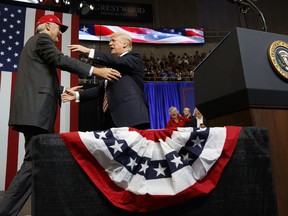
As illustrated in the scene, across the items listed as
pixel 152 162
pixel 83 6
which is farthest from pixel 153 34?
pixel 152 162

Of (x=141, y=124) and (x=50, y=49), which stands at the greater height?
(x=50, y=49)

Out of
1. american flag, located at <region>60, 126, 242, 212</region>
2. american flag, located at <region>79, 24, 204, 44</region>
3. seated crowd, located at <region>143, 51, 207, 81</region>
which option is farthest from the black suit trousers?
american flag, located at <region>79, 24, 204, 44</region>

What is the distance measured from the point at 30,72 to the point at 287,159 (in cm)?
132

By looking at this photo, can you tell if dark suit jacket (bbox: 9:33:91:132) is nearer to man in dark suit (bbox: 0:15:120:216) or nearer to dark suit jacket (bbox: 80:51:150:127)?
man in dark suit (bbox: 0:15:120:216)

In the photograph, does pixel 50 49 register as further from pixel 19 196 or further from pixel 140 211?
pixel 140 211

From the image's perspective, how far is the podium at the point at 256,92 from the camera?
1064 millimetres

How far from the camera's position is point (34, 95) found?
1445mm

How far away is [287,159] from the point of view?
1072 millimetres

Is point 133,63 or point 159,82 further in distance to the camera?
point 159,82

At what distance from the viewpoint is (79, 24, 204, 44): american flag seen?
29.8 feet

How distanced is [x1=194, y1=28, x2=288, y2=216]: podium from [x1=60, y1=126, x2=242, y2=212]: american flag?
189mm

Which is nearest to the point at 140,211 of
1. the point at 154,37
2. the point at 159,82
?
the point at 159,82

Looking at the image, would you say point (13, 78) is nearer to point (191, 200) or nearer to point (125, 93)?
point (125, 93)

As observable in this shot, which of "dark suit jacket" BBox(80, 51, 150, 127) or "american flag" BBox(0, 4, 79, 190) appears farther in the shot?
"american flag" BBox(0, 4, 79, 190)
